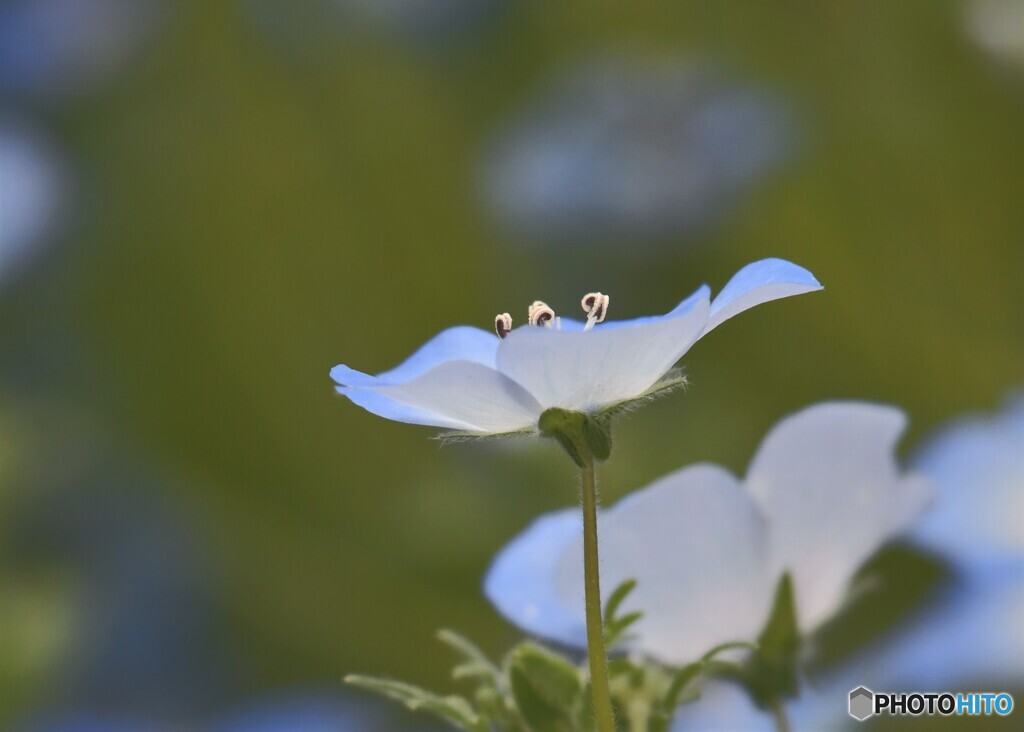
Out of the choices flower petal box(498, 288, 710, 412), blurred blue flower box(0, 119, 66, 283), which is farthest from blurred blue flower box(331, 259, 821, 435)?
blurred blue flower box(0, 119, 66, 283)

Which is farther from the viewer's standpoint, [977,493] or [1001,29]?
[1001,29]

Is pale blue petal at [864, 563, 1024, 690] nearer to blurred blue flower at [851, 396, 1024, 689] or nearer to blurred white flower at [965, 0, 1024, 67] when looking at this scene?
blurred blue flower at [851, 396, 1024, 689]

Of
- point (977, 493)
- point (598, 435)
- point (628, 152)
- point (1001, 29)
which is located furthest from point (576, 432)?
point (628, 152)

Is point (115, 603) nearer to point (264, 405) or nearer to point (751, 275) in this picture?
point (264, 405)

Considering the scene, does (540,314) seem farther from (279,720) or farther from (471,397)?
(279,720)

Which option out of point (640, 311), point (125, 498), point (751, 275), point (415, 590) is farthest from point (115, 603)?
point (751, 275)

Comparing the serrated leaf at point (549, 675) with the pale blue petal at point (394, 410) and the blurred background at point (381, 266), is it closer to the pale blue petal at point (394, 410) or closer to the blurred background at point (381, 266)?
the pale blue petal at point (394, 410)
